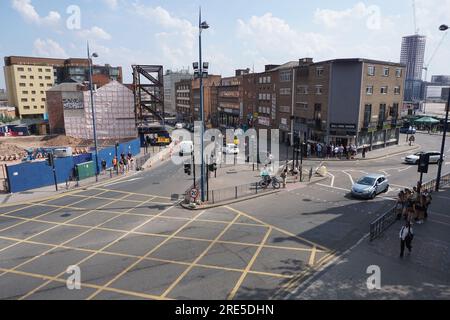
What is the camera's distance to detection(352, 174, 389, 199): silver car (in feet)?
70.9

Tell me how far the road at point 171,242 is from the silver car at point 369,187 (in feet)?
1.78

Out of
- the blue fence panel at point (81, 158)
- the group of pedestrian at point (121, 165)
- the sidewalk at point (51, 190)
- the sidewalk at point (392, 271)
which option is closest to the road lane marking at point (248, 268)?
the sidewalk at point (392, 271)

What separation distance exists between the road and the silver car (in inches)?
21.4

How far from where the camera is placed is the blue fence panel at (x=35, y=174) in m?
24.5

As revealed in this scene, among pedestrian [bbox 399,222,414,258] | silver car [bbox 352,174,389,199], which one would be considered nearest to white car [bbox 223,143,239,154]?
silver car [bbox 352,174,389,199]

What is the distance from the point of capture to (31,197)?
921 inches

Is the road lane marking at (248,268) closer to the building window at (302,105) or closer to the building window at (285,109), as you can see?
A: the building window at (302,105)

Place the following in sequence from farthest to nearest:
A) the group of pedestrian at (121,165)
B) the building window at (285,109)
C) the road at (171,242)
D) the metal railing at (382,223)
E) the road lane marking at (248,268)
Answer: the building window at (285,109) → the group of pedestrian at (121,165) → the metal railing at (382,223) → the road at (171,242) → the road lane marking at (248,268)

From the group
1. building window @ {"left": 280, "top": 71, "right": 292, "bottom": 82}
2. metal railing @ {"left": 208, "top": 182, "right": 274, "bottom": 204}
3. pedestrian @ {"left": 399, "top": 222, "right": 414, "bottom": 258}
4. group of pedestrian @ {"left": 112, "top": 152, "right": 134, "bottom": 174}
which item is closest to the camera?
pedestrian @ {"left": 399, "top": 222, "right": 414, "bottom": 258}

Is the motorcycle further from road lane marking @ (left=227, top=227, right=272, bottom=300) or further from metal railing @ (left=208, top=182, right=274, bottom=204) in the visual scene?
road lane marking @ (left=227, top=227, right=272, bottom=300)

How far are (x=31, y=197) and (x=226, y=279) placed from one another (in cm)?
1808

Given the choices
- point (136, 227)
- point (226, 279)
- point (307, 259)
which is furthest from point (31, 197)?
point (307, 259)

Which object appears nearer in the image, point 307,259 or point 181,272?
point 181,272
